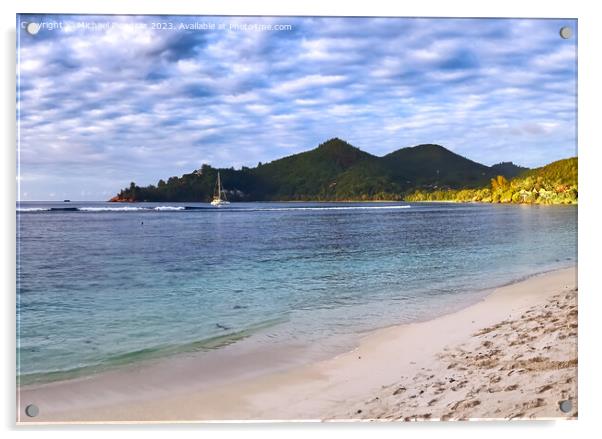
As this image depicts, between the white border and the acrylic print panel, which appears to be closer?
the white border

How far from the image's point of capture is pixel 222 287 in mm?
5664

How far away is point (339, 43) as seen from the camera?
3469 mm

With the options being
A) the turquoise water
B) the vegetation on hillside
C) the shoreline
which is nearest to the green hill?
the vegetation on hillside

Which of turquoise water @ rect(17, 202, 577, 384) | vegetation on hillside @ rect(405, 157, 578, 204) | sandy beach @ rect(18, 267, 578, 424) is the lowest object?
sandy beach @ rect(18, 267, 578, 424)

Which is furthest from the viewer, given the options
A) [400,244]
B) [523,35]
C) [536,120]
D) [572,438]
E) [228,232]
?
[228,232]

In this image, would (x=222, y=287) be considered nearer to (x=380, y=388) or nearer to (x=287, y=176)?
(x=287, y=176)

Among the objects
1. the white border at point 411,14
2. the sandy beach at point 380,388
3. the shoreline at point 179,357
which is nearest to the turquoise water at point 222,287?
the shoreline at point 179,357

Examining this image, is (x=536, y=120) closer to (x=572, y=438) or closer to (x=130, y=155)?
(x=572, y=438)

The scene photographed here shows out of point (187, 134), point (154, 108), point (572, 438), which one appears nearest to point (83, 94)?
point (154, 108)

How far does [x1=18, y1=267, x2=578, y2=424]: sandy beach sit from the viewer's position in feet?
9.83

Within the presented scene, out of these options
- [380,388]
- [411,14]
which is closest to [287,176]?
[411,14]

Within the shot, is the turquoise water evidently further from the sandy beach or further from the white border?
the sandy beach

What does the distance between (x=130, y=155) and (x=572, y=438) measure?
160 inches

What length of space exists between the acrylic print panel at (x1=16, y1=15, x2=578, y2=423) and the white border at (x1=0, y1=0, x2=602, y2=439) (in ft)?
0.23
